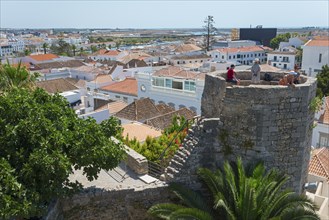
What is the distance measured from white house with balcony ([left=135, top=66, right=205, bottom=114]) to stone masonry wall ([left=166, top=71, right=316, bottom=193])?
68.6ft

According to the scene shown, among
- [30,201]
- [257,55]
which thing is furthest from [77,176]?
[257,55]

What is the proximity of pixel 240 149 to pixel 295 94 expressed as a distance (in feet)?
7.13

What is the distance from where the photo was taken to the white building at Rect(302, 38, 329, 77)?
48.8m

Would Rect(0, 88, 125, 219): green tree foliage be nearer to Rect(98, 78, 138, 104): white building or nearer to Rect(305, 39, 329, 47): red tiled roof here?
Rect(98, 78, 138, 104): white building

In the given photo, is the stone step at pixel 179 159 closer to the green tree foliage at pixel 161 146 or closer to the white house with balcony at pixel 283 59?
the green tree foliage at pixel 161 146

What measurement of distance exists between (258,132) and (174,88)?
24741 mm

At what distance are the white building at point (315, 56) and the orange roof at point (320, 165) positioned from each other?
3298 centimetres

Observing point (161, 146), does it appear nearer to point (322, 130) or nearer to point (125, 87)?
point (322, 130)

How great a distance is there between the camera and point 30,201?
7.83 metres

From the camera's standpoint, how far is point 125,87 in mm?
39781

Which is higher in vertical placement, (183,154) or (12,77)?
(12,77)

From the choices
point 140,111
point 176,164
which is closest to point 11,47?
point 140,111

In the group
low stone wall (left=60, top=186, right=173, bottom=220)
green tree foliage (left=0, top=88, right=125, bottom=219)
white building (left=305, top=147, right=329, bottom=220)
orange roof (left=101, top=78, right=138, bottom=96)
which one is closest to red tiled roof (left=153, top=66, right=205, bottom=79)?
orange roof (left=101, top=78, right=138, bottom=96)

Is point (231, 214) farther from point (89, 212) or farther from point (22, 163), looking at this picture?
point (22, 163)
